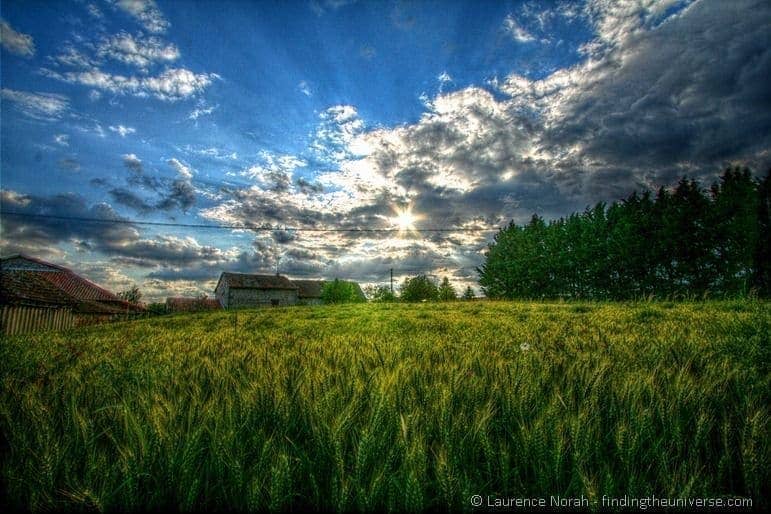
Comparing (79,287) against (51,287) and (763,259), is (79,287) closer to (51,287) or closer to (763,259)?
(51,287)

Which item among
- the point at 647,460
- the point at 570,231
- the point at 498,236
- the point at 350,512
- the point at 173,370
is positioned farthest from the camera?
the point at 498,236

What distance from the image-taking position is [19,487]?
41.7 inches

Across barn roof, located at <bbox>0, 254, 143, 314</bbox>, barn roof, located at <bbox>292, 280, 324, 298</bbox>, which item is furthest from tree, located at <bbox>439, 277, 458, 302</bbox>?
barn roof, located at <bbox>0, 254, 143, 314</bbox>

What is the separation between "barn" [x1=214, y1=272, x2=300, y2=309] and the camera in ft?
240

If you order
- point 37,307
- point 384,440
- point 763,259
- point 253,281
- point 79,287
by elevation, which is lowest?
point 37,307

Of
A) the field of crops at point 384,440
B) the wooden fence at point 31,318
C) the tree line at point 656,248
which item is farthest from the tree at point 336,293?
the field of crops at point 384,440

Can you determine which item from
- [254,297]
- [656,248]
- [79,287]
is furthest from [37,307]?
[656,248]

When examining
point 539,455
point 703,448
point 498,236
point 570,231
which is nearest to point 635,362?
point 703,448

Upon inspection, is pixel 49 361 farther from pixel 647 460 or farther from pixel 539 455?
pixel 647 460

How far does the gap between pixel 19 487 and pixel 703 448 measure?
7.74 ft

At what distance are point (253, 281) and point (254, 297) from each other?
3.33 meters

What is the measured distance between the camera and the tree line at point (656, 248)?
36375 millimetres

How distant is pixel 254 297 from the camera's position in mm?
74500

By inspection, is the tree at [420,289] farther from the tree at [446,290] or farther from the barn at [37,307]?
the barn at [37,307]
